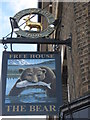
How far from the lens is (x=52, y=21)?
623 centimetres

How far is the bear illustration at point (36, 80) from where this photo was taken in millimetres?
5203

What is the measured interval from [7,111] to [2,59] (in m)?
1.00

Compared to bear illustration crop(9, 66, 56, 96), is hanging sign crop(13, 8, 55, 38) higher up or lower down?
higher up

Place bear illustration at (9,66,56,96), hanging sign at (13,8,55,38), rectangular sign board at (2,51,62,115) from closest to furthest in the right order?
1. rectangular sign board at (2,51,62,115)
2. bear illustration at (9,66,56,96)
3. hanging sign at (13,8,55,38)

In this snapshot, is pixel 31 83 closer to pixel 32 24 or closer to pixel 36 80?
pixel 36 80

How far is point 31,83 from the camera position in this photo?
5.29 m

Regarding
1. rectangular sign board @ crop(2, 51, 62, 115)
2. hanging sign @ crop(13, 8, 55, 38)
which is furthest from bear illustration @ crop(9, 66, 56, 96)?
hanging sign @ crop(13, 8, 55, 38)

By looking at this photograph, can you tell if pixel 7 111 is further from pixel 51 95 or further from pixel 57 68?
pixel 57 68

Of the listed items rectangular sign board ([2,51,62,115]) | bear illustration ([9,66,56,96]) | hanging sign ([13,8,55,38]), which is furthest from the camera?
hanging sign ([13,8,55,38])

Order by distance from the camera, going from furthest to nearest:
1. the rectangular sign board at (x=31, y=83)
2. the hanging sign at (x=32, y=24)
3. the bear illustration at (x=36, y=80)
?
the hanging sign at (x=32, y=24)
the bear illustration at (x=36, y=80)
the rectangular sign board at (x=31, y=83)

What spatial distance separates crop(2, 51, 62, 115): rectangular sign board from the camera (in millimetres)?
4992

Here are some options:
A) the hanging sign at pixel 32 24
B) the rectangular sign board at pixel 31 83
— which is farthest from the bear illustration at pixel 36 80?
the hanging sign at pixel 32 24

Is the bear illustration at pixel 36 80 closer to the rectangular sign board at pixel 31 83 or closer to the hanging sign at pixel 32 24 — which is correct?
the rectangular sign board at pixel 31 83

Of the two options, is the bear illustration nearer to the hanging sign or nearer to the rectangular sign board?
the rectangular sign board
